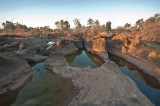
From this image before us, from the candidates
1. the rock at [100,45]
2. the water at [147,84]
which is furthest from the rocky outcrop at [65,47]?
the water at [147,84]

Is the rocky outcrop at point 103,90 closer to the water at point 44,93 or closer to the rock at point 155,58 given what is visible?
the water at point 44,93

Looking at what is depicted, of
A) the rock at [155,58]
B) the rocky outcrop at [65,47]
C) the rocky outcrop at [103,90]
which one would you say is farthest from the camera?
the rocky outcrop at [65,47]

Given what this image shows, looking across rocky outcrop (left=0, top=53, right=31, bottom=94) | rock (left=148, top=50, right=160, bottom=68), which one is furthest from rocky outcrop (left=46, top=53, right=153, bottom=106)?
rock (left=148, top=50, right=160, bottom=68)

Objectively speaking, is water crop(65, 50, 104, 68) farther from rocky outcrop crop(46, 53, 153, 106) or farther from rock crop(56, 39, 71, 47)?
rock crop(56, 39, 71, 47)

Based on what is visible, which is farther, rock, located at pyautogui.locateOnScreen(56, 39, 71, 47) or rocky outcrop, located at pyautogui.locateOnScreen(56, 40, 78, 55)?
rock, located at pyautogui.locateOnScreen(56, 39, 71, 47)

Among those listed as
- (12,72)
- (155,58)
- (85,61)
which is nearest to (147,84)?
(155,58)

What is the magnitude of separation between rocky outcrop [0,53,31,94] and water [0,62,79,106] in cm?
Result: 140

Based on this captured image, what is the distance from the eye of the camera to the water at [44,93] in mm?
8609

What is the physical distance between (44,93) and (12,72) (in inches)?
297

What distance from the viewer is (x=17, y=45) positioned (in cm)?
2356

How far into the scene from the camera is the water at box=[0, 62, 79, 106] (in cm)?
861

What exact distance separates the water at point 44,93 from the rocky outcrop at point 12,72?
1.40m

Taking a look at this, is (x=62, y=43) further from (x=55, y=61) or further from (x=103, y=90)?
(x=103, y=90)

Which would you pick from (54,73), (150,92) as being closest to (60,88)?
(54,73)
